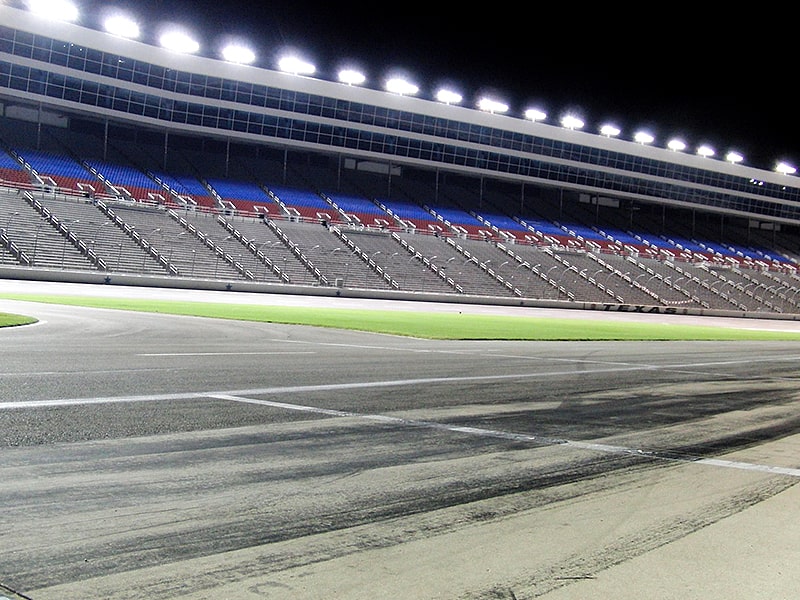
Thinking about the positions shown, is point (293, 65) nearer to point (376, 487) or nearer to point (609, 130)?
point (609, 130)

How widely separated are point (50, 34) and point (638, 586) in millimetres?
59719

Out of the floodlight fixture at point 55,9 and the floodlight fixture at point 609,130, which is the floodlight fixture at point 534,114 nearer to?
the floodlight fixture at point 609,130

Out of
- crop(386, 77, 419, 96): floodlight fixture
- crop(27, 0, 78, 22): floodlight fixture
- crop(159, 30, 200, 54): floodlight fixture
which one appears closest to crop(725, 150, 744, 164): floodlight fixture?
crop(386, 77, 419, 96): floodlight fixture

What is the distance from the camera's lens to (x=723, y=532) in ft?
14.3

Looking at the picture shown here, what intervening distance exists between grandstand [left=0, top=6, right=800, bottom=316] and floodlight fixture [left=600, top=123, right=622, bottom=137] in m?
1.03

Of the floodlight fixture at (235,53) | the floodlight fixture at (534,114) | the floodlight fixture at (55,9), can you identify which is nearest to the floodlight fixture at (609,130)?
the floodlight fixture at (534,114)

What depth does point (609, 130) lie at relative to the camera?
82625 mm

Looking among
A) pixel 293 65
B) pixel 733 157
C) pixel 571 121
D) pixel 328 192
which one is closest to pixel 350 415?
pixel 293 65

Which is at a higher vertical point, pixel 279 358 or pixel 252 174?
pixel 252 174

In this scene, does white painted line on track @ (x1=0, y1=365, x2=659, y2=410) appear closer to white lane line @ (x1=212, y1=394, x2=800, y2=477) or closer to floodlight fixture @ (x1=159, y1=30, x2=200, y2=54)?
white lane line @ (x1=212, y1=394, x2=800, y2=477)

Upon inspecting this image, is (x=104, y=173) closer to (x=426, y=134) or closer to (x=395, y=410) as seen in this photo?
(x=426, y=134)

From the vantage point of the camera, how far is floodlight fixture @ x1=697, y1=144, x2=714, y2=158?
90.6 m

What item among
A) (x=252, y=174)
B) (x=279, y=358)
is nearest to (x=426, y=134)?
(x=252, y=174)

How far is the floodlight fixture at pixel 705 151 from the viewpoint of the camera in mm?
90562
